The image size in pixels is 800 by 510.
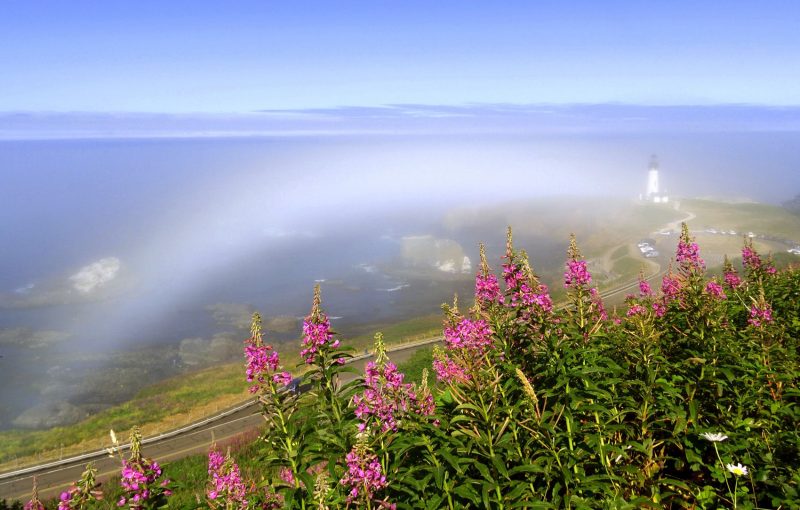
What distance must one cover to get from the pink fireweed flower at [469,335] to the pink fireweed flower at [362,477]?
6.31 feet

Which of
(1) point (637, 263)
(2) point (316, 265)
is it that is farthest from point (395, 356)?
(2) point (316, 265)

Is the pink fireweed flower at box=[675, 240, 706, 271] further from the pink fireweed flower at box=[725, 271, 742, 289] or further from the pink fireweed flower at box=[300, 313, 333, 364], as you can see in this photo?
the pink fireweed flower at box=[300, 313, 333, 364]

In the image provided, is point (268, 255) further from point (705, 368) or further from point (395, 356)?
point (705, 368)

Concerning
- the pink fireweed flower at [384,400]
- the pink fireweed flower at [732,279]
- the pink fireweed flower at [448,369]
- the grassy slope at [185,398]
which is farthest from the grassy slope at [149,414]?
the pink fireweed flower at [384,400]

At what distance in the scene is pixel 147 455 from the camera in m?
27.0

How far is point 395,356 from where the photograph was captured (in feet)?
129

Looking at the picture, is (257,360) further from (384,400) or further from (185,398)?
(185,398)

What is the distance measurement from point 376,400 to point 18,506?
1119 cm

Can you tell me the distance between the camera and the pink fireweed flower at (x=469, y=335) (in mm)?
6273

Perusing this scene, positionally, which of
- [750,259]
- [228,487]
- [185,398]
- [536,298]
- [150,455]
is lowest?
[185,398]

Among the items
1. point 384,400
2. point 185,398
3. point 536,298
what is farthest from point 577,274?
point 185,398

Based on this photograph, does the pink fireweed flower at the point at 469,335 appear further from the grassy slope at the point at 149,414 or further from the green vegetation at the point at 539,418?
the grassy slope at the point at 149,414

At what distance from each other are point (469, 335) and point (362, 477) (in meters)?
2.31

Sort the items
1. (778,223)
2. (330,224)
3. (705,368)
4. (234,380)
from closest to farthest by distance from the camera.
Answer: (705,368) → (234,380) → (778,223) → (330,224)
